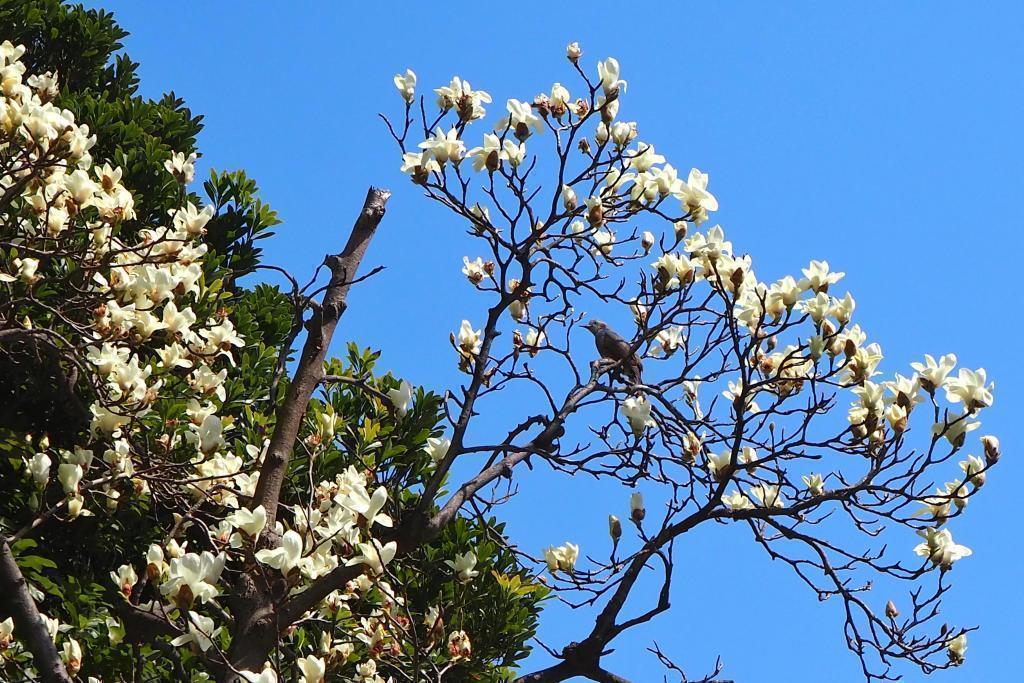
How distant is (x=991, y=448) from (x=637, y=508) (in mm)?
1145

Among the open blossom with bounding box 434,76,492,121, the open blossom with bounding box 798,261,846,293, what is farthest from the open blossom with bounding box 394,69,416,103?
the open blossom with bounding box 798,261,846,293

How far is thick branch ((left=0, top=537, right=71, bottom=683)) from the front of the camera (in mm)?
3455

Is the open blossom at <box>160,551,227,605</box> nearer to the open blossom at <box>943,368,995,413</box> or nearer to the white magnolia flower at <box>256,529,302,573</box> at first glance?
the white magnolia flower at <box>256,529,302,573</box>

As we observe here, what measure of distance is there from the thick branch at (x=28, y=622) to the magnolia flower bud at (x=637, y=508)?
1.87m

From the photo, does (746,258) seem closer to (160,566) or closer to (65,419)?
(160,566)

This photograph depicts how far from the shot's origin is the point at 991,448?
3.51 meters

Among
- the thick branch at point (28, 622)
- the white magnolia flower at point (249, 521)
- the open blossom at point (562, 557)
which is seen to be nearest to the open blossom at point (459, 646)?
the open blossom at point (562, 557)

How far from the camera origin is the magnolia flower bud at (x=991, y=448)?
3.51m

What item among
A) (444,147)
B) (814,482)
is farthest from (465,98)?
(814,482)

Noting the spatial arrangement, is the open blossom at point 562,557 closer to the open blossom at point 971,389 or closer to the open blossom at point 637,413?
the open blossom at point 637,413

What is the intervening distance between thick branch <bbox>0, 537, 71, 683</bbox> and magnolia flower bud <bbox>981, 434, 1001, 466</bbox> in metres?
2.96

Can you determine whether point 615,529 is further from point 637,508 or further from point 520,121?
point 520,121

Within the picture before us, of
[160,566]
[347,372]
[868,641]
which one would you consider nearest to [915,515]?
[868,641]

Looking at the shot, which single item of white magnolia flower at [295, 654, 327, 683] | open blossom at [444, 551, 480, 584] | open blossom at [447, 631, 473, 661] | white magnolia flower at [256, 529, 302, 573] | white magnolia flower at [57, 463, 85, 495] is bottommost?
white magnolia flower at [295, 654, 327, 683]
